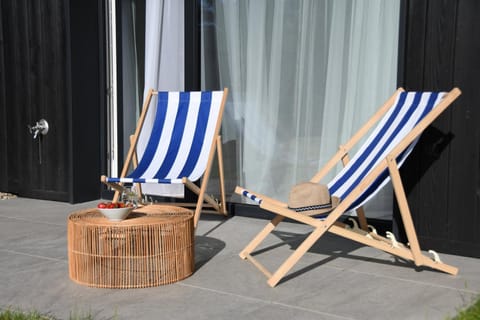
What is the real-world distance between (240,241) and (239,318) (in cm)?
137

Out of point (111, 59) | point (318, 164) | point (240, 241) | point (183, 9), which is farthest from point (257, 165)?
point (111, 59)

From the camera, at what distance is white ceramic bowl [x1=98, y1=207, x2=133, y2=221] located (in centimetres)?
289

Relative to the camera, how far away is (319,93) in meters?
4.30

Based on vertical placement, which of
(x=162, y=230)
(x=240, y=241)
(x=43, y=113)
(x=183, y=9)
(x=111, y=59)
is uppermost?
(x=183, y=9)

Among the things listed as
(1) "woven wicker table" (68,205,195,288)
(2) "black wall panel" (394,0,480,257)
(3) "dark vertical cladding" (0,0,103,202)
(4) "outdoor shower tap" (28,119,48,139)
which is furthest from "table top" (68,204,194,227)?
(4) "outdoor shower tap" (28,119,48,139)

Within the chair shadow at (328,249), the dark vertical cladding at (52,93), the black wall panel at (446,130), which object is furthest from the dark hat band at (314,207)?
the dark vertical cladding at (52,93)

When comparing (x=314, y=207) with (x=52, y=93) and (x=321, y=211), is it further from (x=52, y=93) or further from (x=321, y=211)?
(x=52, y=93)

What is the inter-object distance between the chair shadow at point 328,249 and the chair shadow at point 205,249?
0.79ft

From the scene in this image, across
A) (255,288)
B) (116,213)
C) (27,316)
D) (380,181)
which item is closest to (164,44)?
(116,213)

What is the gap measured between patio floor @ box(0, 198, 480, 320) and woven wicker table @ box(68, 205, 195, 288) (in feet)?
0.18

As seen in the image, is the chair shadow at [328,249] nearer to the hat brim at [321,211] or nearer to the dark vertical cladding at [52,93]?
the hat brim at [321,211]

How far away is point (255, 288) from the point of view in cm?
289

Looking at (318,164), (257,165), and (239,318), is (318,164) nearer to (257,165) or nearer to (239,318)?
(257,165)

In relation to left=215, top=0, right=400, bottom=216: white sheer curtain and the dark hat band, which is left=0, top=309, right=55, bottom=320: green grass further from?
left=215, top=0, right=400, bottom=216: white sheer curtain
